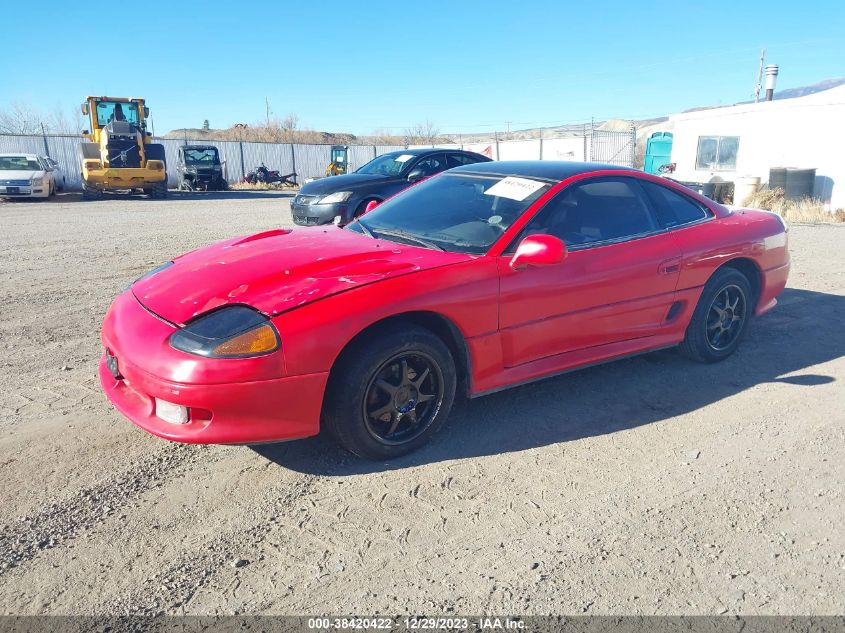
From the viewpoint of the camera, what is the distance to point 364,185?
10.9 meters

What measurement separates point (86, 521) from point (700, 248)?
159 inches

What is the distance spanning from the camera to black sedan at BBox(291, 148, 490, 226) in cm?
1064

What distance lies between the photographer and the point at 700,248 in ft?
14.9

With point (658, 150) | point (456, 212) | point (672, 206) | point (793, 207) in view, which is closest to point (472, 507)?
point (456, 212)

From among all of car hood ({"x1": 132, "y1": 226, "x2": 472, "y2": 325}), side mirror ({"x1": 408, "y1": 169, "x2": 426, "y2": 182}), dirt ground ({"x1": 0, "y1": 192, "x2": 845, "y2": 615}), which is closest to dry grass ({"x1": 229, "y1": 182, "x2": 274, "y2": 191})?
side mirror ({"x1": 408, "y1": 169, "x2": 426, "y2": 182})

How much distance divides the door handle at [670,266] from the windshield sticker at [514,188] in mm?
991

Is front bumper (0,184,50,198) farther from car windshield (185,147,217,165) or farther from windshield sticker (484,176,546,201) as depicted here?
windshield sticker (484,176,546,201)

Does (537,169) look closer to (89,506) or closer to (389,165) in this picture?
(89,506)

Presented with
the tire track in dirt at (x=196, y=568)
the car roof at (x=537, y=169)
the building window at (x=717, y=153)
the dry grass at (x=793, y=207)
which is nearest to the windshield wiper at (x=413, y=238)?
the car roof at (x=537, y=169)

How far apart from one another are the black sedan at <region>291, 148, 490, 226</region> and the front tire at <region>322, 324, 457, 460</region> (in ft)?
23.3

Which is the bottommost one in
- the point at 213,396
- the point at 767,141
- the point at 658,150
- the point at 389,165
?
the point at 213,396

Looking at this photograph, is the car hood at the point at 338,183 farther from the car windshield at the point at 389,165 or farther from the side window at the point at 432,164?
the side window at the point at 432,164

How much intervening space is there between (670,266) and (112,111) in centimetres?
2340

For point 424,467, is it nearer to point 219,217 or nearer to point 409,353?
point 409,353
